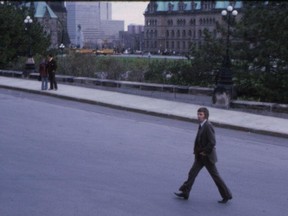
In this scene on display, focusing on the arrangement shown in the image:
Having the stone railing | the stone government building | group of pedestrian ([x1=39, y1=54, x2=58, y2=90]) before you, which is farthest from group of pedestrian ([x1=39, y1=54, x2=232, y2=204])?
the stone government building

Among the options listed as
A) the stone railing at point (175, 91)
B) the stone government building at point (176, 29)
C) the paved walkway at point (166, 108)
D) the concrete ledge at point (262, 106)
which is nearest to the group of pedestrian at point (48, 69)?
the paved walkway at point (166, 108)

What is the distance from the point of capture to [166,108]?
19.0m

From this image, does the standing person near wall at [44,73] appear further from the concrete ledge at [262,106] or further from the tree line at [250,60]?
the concrete ledge at [262,106]

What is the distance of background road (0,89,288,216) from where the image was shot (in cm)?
714

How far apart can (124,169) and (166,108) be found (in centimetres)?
969

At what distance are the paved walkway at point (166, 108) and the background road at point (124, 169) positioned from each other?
27.1 inches

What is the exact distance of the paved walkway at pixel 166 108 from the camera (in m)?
15.3

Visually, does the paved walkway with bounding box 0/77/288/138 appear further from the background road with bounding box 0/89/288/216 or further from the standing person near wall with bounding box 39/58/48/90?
the background road with bounding box 0/89/288/216

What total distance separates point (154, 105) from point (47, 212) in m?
13.4

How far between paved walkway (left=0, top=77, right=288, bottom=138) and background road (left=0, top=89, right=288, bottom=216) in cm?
69

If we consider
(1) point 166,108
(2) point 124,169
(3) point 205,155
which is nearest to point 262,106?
(1) point 166,108

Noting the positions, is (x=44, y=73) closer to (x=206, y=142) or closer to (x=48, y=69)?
(x=48, y=69)

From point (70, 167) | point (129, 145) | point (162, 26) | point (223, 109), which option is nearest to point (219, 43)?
point (223, 109)

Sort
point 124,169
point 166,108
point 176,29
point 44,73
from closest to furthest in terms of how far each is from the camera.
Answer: point 124,169 < point 166,108 < point 44,73 < point 176,29
